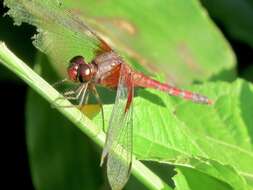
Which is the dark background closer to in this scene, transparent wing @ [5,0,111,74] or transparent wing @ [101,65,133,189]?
transparent wing @ [5,0,111,74]

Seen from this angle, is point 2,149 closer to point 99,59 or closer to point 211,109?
point 99,59

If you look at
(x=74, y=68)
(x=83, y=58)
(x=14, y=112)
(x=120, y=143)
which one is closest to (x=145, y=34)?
(x=83, y=58)

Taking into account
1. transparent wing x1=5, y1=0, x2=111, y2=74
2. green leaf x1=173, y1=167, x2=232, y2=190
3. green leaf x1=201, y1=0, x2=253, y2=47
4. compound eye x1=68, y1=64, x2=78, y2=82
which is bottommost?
green leaf x1=173, y1=167, x2=232, y2=190

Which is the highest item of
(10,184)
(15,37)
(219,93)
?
(15,37)

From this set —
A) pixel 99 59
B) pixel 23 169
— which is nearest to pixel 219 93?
pixel 99 59

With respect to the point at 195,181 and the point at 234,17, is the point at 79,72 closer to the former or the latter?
the point at 195,181

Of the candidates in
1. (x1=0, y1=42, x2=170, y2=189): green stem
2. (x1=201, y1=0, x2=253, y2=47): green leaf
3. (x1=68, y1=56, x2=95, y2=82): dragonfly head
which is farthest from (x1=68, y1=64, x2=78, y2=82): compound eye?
(x1=201, y1=0, x2=253, y2=47): green leaf

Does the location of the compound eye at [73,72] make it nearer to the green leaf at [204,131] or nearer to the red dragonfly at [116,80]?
the red dragonfly at [116,80]
